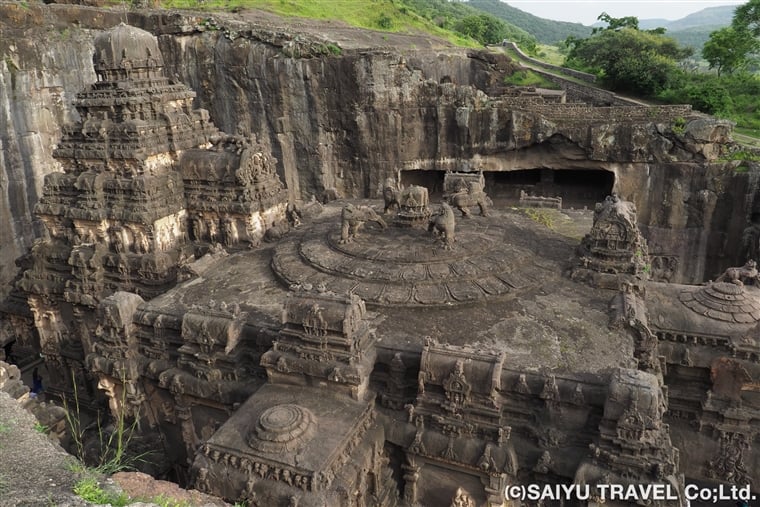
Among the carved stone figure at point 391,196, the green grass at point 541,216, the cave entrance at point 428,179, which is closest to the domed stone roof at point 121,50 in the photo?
the carved stone figure at point 391,196

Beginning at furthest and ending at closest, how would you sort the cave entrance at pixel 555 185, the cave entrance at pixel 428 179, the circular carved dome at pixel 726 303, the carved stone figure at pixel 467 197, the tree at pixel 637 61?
the tree at pixel 637 61 < the cave entrance at pixel 428 179 < the cave entrance at pixel 555 185 < the carved stone figure at pixel 467 197 < the circular carved dome at pixel 726 303

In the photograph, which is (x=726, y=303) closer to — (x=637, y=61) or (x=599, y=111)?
(x=599, y=111)

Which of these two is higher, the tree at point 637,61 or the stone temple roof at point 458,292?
the tree at point 637,61

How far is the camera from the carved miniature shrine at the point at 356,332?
10.8 meters

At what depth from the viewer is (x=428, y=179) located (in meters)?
37.9

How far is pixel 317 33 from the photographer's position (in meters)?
39.4

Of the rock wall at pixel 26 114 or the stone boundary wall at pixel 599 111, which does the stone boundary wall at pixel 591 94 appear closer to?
the stone boundary wall at pixel 599 111

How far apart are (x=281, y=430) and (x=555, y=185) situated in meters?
30.5

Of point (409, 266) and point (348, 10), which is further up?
Result: point (348, 10)

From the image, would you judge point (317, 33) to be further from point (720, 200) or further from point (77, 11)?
point (720, 200)

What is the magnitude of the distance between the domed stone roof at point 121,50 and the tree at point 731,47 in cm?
4353

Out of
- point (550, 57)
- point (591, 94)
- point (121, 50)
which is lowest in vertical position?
point (591, 94)

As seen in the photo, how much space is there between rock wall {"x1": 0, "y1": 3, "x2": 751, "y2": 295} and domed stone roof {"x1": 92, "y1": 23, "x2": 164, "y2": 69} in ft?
35.6

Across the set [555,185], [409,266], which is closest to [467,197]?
[409,266]
